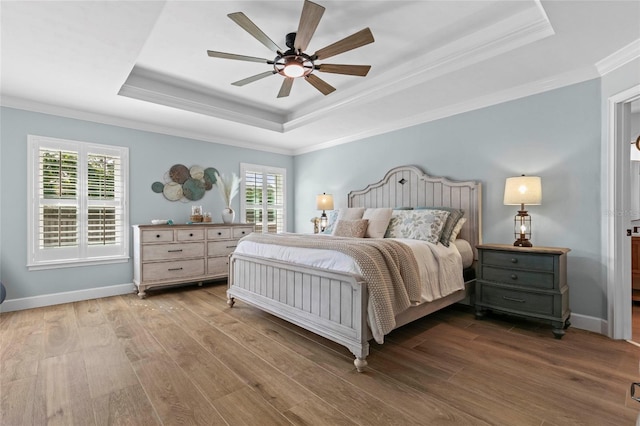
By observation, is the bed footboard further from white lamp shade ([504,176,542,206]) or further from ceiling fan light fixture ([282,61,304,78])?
white lamp shade ([504,176,542,206])

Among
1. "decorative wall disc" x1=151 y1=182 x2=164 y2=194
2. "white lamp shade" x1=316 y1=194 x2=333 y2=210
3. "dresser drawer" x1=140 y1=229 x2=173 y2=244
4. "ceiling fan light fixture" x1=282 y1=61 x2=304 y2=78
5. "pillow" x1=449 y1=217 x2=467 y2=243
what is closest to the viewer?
"ceiling fan light fixture" x1=282 y1=61 x2=304 y2=78

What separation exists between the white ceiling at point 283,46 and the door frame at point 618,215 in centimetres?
53

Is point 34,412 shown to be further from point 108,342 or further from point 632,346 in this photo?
point 632,346

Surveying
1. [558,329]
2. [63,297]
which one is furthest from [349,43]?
[63,297]

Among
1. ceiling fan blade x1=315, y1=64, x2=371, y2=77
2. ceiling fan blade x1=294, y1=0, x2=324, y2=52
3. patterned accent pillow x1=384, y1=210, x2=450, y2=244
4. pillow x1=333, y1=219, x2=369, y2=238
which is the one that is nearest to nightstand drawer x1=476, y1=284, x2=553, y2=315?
patterned accent pillow x1=384, y1=210, x2=450, y2=244

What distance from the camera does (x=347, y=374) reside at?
83.7 inches

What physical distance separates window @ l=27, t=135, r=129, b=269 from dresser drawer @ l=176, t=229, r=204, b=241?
2.50 feet

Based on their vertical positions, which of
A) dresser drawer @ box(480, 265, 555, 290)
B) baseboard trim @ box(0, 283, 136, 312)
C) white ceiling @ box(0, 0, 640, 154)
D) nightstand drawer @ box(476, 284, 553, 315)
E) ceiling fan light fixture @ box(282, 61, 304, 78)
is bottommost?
baseboard trim @ box(0, 283, 136, 312)

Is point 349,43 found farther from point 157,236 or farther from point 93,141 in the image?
point 93,141

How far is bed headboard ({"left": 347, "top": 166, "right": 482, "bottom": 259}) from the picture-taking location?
3.66 meters

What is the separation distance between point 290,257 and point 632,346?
9.71 feet

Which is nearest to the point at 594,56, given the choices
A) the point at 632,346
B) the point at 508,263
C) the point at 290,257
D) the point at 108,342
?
the point at 508,263

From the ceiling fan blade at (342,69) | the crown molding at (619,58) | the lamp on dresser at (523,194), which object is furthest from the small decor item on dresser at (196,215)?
the crown molding at (619,58)

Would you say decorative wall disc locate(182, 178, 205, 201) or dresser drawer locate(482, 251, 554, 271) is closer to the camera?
dresser drawer locate(482, 251, 554, 271)
